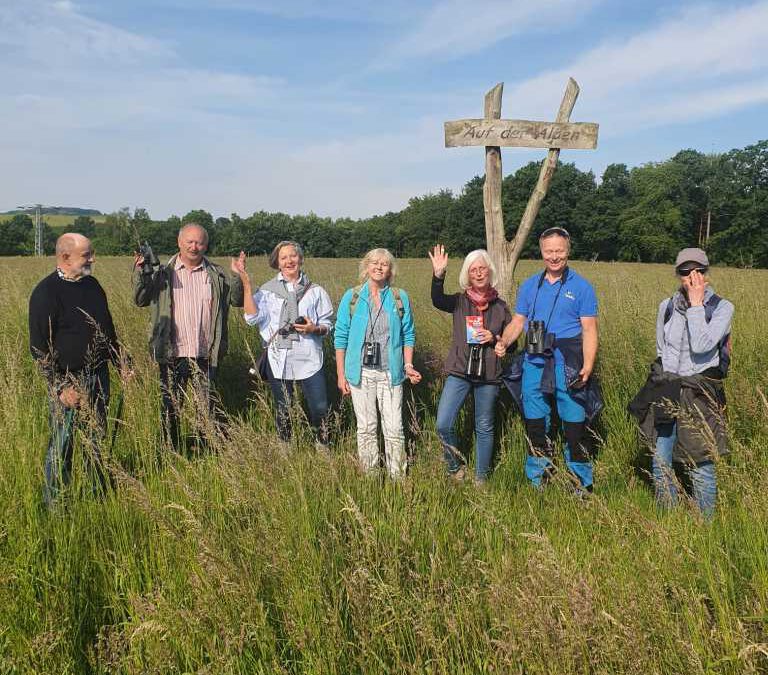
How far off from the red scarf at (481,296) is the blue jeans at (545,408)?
0.55 m

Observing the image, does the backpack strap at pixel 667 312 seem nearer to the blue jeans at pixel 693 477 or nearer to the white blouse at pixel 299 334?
the blue jeans at pixel 693 477

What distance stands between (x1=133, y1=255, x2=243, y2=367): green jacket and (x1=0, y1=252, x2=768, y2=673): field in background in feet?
3.09

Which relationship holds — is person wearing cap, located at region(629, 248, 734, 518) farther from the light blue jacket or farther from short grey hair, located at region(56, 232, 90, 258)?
short grey hair, located at region(56, 232, 90, 258)

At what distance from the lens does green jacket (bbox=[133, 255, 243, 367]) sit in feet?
14.8

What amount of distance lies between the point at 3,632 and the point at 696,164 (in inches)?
3118

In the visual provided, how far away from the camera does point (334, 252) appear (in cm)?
7862

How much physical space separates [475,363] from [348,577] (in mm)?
2403

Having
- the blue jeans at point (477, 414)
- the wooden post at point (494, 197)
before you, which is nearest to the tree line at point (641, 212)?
the wooden post at point (494, 197)

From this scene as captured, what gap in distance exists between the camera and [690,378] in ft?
12.3

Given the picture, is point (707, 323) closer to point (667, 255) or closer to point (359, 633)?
point (359, 633)

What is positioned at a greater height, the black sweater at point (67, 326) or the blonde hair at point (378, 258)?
the blonde hair at point (378, 258)

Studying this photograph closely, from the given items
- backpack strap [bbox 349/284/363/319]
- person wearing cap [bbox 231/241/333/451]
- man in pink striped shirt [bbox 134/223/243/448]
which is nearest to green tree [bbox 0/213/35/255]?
man in pink striped shirt [bbox 134/223/243/448]

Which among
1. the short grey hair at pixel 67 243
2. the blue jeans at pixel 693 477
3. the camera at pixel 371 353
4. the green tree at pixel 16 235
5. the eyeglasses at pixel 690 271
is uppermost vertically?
the green tree at pixel 16 235

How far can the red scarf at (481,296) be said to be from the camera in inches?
180
